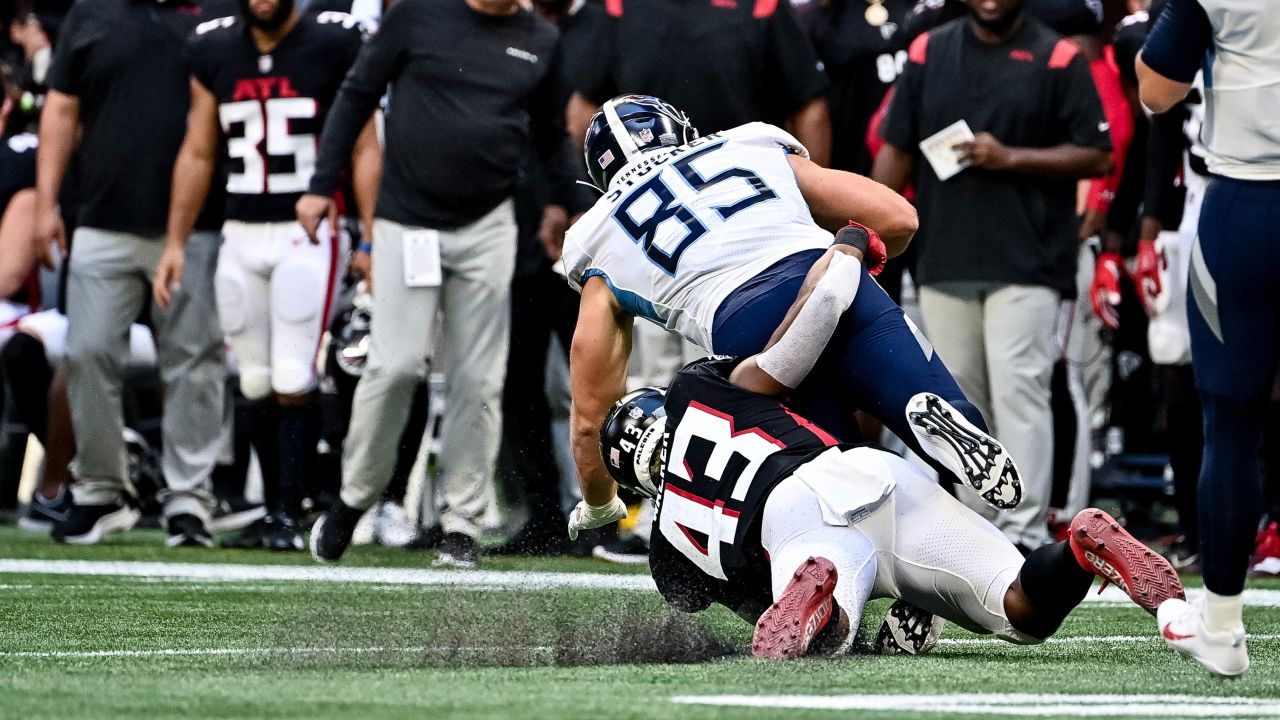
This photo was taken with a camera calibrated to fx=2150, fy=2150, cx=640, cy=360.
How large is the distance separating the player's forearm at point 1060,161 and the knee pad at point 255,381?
3109mm

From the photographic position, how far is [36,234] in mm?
9297

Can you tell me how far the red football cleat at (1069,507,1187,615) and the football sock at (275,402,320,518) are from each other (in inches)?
189

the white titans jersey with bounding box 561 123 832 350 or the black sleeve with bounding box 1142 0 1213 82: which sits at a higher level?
the black sleeve with bounding box 1142 0 1213 82

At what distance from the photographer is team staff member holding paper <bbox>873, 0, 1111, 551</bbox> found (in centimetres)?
803

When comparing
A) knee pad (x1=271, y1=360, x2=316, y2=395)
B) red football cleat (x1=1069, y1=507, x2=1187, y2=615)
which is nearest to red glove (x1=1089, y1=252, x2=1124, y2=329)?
knee pad (x1=271, y1=360, x2=316, y2=395)

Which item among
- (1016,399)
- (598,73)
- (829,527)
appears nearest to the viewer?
(829,527)

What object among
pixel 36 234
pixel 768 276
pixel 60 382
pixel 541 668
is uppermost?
pixel 768 276

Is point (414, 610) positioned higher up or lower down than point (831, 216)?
lower down

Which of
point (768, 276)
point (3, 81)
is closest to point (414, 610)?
point (768, 276)

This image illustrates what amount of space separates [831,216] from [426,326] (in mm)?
2632

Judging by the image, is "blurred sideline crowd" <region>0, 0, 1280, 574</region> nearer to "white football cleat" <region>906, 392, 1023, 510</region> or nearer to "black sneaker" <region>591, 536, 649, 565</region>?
"black sneaker" <region>591, 536, 649, 565</region>

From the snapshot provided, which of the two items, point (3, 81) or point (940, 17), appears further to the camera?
point (3, 81)

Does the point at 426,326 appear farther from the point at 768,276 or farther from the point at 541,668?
the point at 541,668

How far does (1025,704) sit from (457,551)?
4.53 meters
